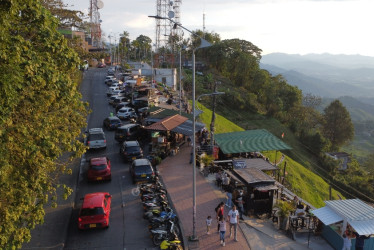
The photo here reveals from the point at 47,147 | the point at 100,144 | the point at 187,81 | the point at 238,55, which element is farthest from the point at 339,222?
the point at 238,55

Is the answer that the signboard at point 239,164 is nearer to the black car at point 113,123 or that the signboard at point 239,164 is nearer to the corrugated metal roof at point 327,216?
the corrugated metal roof at point 327,216

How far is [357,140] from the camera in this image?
132875mm

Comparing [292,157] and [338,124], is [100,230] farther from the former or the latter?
[338,124]

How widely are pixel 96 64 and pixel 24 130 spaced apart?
91262 mm

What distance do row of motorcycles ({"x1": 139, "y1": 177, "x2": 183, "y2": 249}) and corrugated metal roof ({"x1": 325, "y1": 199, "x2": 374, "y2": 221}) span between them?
24.1 feet

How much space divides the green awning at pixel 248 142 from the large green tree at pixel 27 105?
50.7 feet

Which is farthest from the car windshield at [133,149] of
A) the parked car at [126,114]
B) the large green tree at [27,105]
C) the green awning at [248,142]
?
Answer: the parked car at [126,114]

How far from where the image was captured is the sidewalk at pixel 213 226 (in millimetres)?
15070

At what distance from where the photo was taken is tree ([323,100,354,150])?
2618 inches

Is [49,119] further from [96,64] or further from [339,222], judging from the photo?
[96,64]

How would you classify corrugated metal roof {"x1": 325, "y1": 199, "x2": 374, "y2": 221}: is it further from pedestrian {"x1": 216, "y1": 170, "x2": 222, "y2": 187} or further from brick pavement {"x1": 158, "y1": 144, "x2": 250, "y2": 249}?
pedestrian {"x1": 216, "y1": 170, "x2": 222, "y2": 187}

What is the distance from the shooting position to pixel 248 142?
2631cm

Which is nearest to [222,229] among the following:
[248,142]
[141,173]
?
[141,173]

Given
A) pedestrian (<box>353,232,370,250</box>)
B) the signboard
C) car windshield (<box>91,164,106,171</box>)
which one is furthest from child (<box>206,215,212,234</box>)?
car windshield (<box>91,164,106,171</box>)
